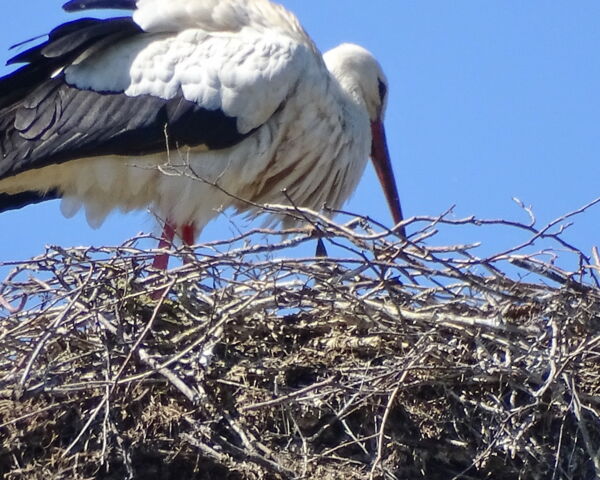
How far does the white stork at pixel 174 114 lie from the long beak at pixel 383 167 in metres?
0.55

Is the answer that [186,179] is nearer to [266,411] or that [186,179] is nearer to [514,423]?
[266,411]

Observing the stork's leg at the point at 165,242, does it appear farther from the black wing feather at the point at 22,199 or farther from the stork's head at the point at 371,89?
the stork's head at the point at 371,89

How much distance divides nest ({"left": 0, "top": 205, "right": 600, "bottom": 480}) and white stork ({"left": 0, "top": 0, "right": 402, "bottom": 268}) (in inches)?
48.7

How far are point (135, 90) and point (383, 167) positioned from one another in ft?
4.63

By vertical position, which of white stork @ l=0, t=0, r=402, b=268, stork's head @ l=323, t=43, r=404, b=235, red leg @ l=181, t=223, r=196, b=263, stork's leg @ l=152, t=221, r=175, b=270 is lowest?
stork's leg @ l=152, t=221, r=175, b=270

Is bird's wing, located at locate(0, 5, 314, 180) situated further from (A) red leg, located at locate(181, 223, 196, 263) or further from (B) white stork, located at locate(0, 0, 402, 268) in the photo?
(A) red leg, located at locate(181, 223, 196, 263)

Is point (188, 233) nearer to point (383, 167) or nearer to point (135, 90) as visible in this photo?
point (135, 90)

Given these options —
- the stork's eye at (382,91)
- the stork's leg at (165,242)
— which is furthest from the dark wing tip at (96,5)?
the stork's eye at (382,91)

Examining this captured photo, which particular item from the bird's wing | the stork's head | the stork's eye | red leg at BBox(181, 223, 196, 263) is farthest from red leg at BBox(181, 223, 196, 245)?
the stork's eye

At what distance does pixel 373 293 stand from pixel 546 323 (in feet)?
1.84

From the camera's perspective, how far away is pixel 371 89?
7.13 meters

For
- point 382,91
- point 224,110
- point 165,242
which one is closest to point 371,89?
point 382,91

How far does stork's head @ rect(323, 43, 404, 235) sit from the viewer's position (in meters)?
7.05

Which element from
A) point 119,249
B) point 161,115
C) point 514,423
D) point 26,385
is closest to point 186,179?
point 161,115
